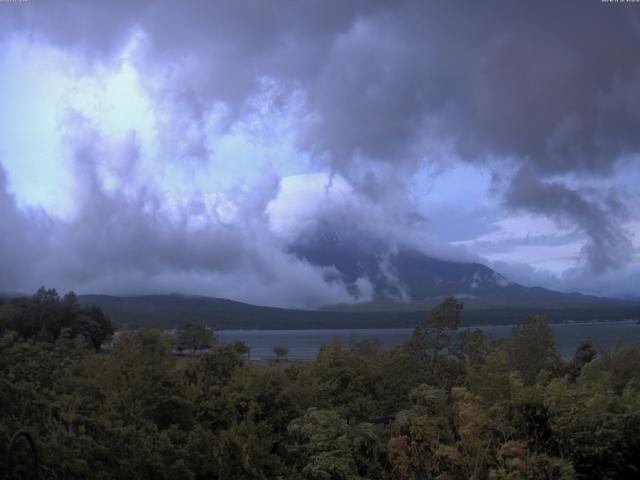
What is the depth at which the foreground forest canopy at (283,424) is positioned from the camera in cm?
833

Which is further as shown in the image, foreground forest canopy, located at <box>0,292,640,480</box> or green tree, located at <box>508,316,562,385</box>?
green tree, located at <box>508,316,562,385</box>

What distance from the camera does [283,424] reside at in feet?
36.0

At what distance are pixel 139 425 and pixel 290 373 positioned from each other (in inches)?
219

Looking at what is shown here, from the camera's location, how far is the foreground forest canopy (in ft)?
27.3

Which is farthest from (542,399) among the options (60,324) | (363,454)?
(60,324)

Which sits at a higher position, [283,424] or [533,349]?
[533,349]

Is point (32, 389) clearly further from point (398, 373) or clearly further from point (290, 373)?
point (398, 373)

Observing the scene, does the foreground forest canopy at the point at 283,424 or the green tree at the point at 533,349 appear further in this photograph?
the green tree at the point at 533,349

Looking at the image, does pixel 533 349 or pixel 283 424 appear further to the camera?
pixel 533 349

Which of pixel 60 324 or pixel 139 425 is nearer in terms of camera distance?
pixel 139 425

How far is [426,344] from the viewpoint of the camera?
17422 mm

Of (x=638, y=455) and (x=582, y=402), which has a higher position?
(x=582, y=402)

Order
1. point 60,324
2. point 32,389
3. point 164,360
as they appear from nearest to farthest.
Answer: point 32,389
point 164,360
point 60,324

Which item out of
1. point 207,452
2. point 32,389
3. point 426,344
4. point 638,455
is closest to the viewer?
point 638,455
